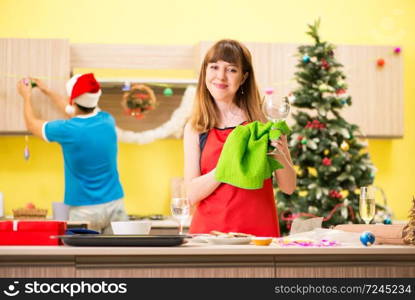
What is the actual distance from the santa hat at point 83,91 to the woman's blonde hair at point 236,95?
1.97m

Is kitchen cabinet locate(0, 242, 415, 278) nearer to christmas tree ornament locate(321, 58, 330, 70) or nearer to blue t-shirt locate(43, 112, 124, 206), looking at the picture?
blue t-shirt locate(43, 112, 124, 206)

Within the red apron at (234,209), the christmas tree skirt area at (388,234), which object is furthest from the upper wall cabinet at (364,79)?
the christmas tree skirt area at (388,234)

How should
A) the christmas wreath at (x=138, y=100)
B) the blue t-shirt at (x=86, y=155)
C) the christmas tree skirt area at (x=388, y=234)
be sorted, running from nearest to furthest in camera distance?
the christmas tree skirt area at (x=388, y=234) < the blue t-shirt at (x=86, y=155) < the christmas wreath at (x=138, y=100)

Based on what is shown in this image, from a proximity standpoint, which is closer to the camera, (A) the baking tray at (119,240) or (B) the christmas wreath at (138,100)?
(A) the baking tray at (119,240)

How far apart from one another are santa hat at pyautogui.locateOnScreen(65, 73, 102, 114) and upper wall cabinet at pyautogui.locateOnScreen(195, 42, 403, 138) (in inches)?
40.3

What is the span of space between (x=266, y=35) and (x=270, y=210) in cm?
337

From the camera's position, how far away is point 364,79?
19.7 ft

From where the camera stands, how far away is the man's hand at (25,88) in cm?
554

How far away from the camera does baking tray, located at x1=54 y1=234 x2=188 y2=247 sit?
2115 mm

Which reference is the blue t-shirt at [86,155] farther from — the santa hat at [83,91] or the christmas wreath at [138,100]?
the christmas wreath at [138,100]

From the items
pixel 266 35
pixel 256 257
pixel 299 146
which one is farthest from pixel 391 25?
pixel 256 257

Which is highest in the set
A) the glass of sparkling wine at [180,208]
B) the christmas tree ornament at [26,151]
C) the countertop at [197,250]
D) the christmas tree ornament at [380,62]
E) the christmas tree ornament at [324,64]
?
the christmas tree ornament at [380,62]

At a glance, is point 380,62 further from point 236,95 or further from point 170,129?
point 236,95

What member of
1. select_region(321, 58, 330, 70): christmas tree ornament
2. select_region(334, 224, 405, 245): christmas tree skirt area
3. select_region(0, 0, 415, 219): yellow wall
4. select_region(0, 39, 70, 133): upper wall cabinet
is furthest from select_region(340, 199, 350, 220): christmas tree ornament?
select_region(334, 224, 405, 245): christmas tree skirt area
